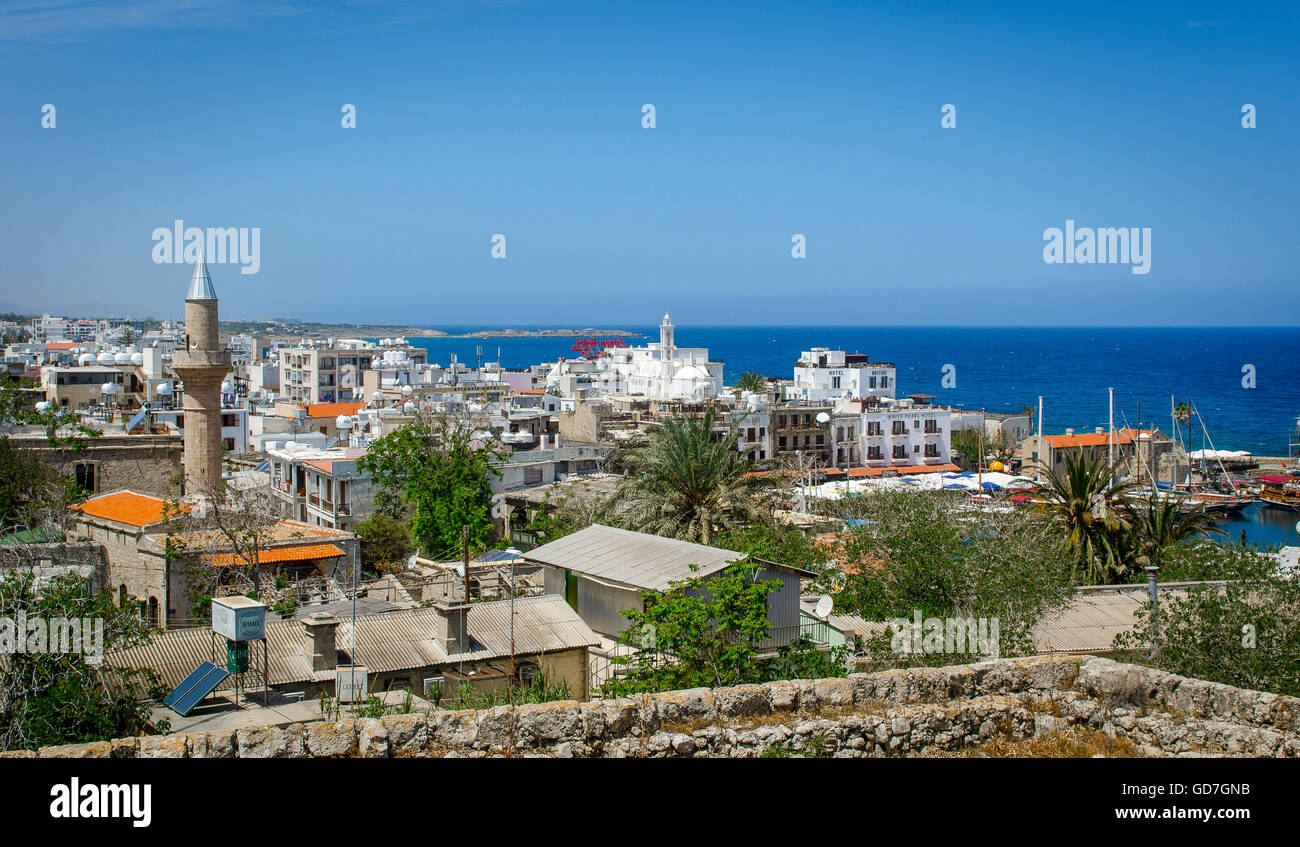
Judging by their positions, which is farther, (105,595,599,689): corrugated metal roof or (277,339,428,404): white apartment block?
(277,339,428,404): white apartment block

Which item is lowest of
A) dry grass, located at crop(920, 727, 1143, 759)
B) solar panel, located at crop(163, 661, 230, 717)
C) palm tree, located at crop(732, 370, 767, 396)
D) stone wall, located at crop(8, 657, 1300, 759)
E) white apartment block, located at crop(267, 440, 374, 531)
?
white apartment block, located at crop(267, 440, 374, 531)

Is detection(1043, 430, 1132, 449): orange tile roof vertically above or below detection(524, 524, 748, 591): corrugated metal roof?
below

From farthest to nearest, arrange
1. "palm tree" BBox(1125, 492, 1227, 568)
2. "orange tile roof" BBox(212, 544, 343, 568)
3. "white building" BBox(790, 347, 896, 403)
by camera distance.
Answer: "white building" BBox(790, 347, 896, 403)
"palm tree" BBox(1125, 492, 1227, 568)
"orange tile roof" BBox(212, 544, 343, 568)

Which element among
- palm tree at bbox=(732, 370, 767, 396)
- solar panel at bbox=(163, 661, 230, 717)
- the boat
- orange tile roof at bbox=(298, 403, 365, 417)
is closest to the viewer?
solar panel at bbox=(163, 661, 230, 717)

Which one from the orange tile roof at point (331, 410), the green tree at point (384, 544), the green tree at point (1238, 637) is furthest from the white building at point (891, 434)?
the green tree at point (1238, 637)

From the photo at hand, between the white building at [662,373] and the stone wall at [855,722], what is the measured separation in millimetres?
73964

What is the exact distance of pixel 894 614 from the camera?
672 inches

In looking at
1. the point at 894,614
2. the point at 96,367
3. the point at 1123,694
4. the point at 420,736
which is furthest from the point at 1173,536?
the point at 96,367

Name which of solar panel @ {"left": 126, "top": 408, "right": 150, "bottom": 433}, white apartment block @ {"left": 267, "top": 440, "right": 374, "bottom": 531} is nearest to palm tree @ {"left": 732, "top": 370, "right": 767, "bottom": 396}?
solar panel @ {"left": 126, "top": 408, "right": 150, "bottom": 433}

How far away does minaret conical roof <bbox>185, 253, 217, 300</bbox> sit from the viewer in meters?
36.5

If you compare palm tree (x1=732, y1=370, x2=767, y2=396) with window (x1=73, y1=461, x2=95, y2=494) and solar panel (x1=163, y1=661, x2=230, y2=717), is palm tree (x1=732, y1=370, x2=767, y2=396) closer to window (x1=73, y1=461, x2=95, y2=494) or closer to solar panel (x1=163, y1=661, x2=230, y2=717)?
window (x1=73, y1=461, x2=95, y2=494)

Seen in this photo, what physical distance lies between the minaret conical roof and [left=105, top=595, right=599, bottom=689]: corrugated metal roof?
24.5 m
